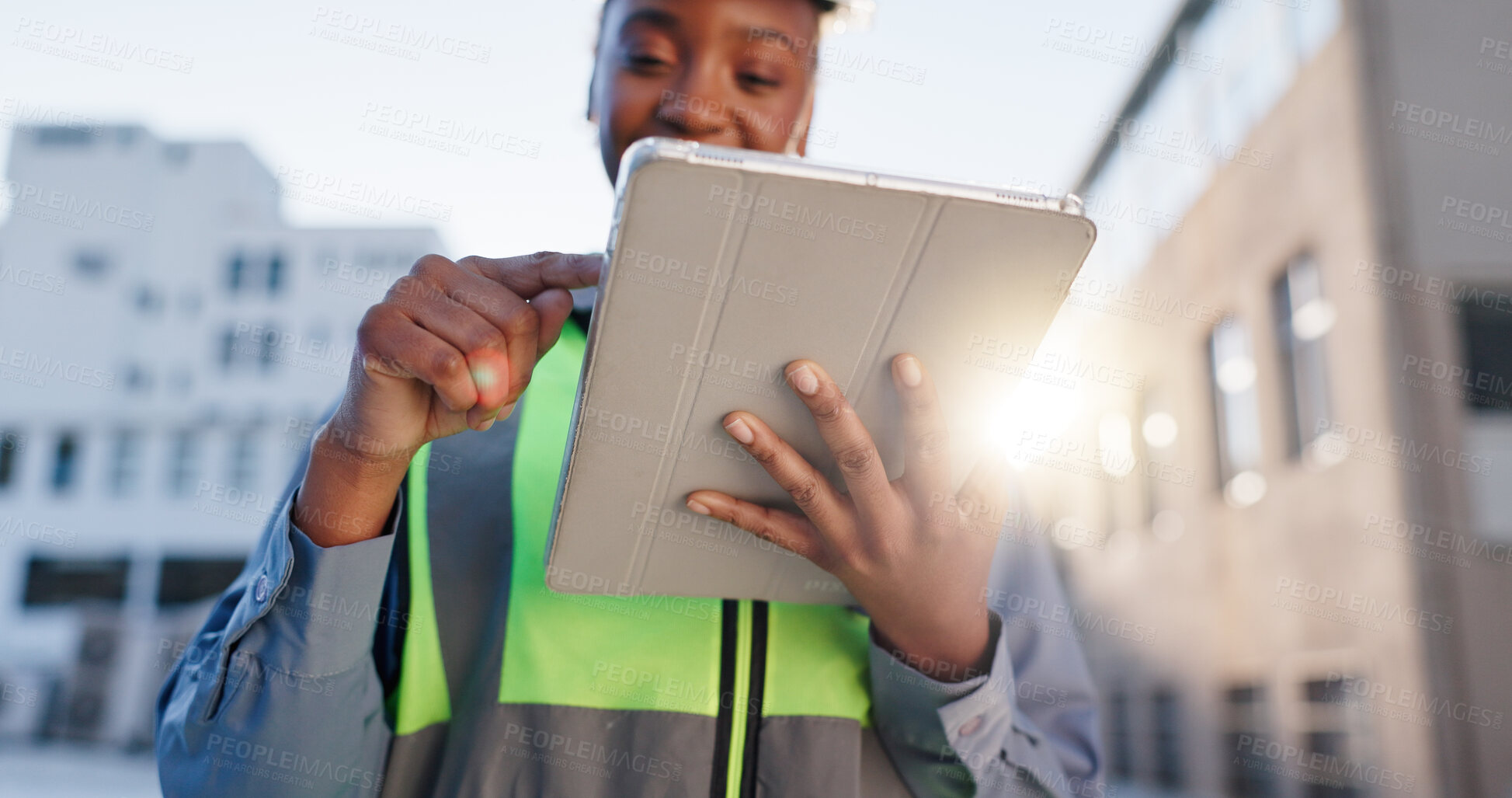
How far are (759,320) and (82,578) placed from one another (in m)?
45.1

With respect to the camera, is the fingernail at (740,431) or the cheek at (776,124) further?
the cheek at (776,124)

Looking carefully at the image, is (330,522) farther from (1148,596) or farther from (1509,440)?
(1148,596)

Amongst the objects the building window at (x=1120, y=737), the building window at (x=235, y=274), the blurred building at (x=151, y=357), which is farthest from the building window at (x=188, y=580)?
the building window at (x=1120, y=737)

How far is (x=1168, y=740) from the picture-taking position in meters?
14.4

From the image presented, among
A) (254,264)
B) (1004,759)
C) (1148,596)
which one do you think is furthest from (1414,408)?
(254,264)

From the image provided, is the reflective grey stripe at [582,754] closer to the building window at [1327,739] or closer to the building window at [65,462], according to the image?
the building window at [1327,739]

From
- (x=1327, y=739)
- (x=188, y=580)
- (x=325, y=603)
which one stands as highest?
(x=188, y=580)

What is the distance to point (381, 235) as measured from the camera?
111ft

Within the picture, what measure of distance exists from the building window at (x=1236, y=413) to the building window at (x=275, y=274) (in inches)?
1466

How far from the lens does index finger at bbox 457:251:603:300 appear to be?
104cm

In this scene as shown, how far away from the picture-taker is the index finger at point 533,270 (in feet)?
3.40

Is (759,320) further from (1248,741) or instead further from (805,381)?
(1248,741)

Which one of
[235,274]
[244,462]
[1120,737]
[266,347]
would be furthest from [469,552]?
[235,274]

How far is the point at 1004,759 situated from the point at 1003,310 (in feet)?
2.36
